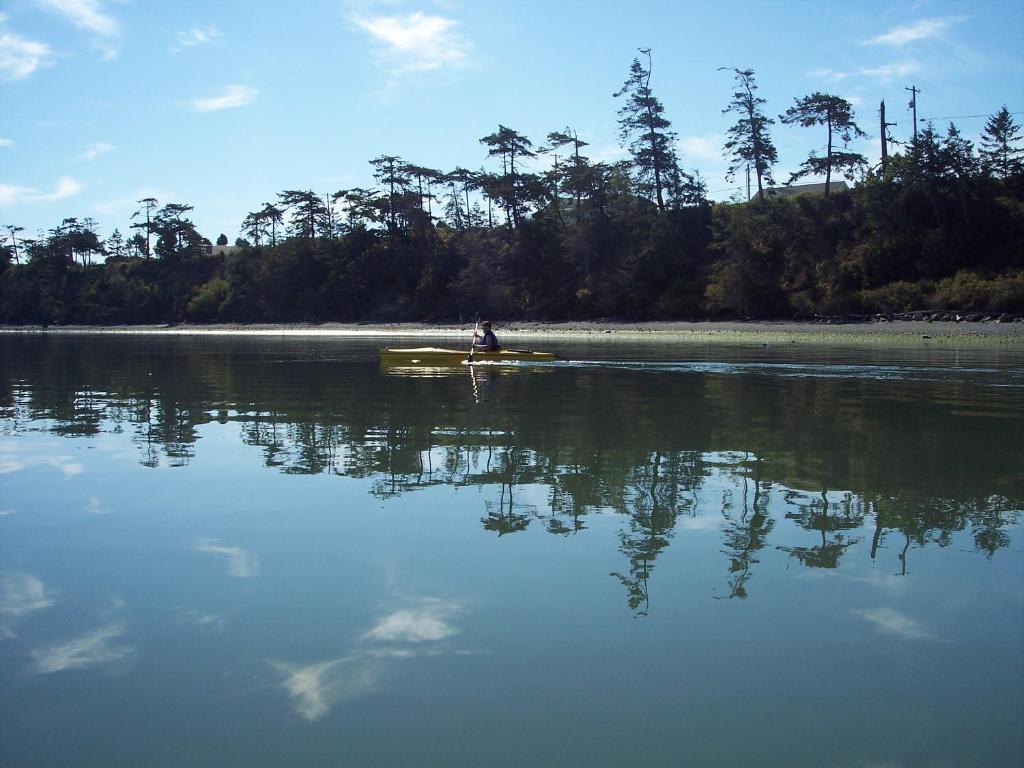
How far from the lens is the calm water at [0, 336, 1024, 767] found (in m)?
3.89

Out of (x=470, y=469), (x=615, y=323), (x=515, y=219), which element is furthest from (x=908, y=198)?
(x=470, y=469)

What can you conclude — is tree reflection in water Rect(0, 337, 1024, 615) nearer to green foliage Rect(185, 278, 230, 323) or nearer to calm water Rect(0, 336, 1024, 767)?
calm water Rect(0, 336, 1024, 767)

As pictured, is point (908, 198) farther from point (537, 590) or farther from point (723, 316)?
point (537, 590)

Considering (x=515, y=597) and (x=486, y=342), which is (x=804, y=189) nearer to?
(x=486, y=342)

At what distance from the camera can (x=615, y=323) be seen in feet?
190

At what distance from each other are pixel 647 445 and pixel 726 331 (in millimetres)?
39287

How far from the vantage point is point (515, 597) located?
5484mm

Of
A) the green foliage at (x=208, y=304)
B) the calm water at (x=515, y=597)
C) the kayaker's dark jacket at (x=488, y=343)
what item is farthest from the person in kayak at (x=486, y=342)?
the green foliage at (x=208, y=304)

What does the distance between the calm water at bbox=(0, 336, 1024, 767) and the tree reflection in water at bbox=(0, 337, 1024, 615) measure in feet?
0.22

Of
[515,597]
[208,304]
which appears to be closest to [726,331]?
[515,597]

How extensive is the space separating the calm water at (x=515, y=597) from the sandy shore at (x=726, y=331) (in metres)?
28.5

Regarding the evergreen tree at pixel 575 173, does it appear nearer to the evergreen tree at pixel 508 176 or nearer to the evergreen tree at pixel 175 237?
the evergreen tree at pixel 508 176

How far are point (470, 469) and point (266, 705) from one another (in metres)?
5.48

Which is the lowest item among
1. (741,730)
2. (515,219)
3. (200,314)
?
(741,730)
